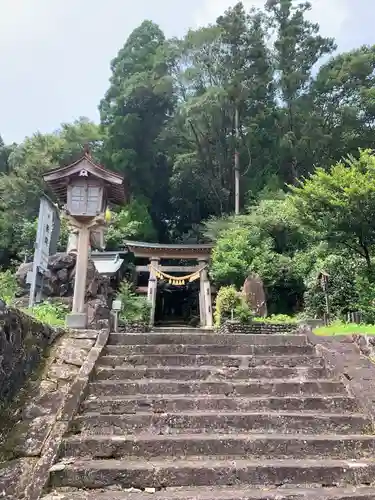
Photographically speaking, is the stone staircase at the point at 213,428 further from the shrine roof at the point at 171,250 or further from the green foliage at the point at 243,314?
the shrine roof at the point at 171,250

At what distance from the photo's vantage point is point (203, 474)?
330cm

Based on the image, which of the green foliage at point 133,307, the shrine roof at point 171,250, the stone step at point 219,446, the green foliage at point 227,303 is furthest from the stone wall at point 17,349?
the shrine roof at point 171,250

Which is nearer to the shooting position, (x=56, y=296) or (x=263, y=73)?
(x=56, y=296)

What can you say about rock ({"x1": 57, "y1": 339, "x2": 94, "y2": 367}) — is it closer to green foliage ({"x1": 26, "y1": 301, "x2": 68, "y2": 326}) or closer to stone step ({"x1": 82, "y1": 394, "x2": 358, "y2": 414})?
green foliage ({"x1": 26, "y1": 301, "x2": 68, "y2": 326})

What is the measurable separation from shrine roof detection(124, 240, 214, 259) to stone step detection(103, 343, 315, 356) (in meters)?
14.0

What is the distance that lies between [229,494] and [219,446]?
58 cm

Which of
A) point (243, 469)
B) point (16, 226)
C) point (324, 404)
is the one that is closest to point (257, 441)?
point (243, 469)

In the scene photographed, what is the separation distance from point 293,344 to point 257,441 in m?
2.19

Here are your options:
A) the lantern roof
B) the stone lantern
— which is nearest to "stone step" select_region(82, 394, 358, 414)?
the stone lantern

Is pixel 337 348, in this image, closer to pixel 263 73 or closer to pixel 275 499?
pixel 275 499

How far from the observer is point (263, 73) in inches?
1022

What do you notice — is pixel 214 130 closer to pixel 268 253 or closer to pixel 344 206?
pixel 268 253

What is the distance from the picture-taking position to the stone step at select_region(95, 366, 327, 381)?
15.7 ft

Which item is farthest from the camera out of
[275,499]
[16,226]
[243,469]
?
[16,226]
